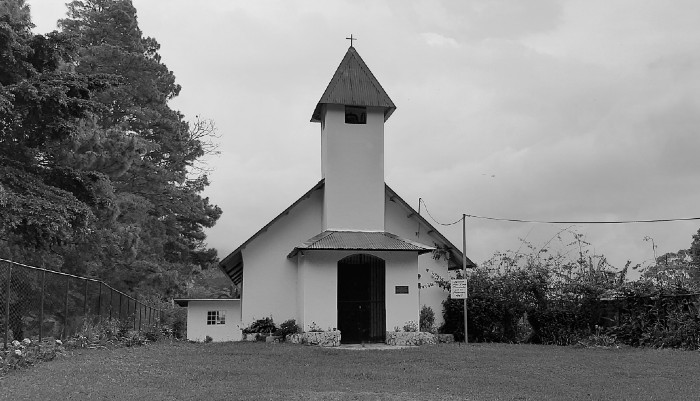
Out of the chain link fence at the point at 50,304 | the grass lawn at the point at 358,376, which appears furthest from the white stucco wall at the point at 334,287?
the chain link fence at the point at 50,304

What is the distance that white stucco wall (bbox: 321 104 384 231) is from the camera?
85.2 ft

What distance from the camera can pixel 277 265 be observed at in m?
26.4

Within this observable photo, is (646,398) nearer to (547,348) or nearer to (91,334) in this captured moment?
(547,348)

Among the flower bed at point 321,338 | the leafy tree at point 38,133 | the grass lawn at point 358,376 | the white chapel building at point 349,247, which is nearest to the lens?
the grass lawn at point 358,376

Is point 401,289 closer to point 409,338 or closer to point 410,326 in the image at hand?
point 410,326

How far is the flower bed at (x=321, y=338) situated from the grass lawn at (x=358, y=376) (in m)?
3.58

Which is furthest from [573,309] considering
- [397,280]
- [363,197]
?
[363,197]

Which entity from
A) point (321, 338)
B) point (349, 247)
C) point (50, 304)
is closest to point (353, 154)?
point (349, 247)

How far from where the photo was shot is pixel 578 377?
13.9m

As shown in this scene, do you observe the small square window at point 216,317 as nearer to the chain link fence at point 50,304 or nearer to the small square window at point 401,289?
the chain link fence at point 50,304

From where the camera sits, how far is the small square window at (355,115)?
2708 cm

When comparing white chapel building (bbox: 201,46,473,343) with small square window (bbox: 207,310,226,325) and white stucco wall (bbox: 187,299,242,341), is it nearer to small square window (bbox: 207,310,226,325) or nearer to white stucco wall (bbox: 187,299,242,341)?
white stucco wall (bbox: 187,299,242,341)

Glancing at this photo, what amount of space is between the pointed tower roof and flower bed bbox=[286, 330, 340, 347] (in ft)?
27.9

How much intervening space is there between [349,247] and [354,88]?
22.2ft
